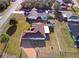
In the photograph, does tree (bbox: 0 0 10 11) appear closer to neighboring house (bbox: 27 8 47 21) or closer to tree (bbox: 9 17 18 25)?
neighboring house (bbox: 27 8 47 21)

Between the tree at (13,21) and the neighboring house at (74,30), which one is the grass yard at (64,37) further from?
the tree at (13,21)

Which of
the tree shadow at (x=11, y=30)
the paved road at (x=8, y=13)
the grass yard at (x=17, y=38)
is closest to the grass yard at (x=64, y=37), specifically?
the grass yard at (x=17, y=38)

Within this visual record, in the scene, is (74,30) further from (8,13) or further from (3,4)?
(3,4)

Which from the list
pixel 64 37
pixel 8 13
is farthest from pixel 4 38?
pixel 8 13

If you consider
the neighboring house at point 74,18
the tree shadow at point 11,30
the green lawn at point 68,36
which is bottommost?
the neighboring house at point 74,18

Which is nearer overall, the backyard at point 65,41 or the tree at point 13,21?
the backyard at point 65,41

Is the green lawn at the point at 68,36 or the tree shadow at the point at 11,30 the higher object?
the tree shadow at the point at 11,30

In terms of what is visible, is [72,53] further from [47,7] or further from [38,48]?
[47,7]

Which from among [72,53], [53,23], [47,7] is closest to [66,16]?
[53,23]

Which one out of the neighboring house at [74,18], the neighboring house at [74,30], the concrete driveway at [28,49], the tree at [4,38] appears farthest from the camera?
the neighboring house at [74,18]
